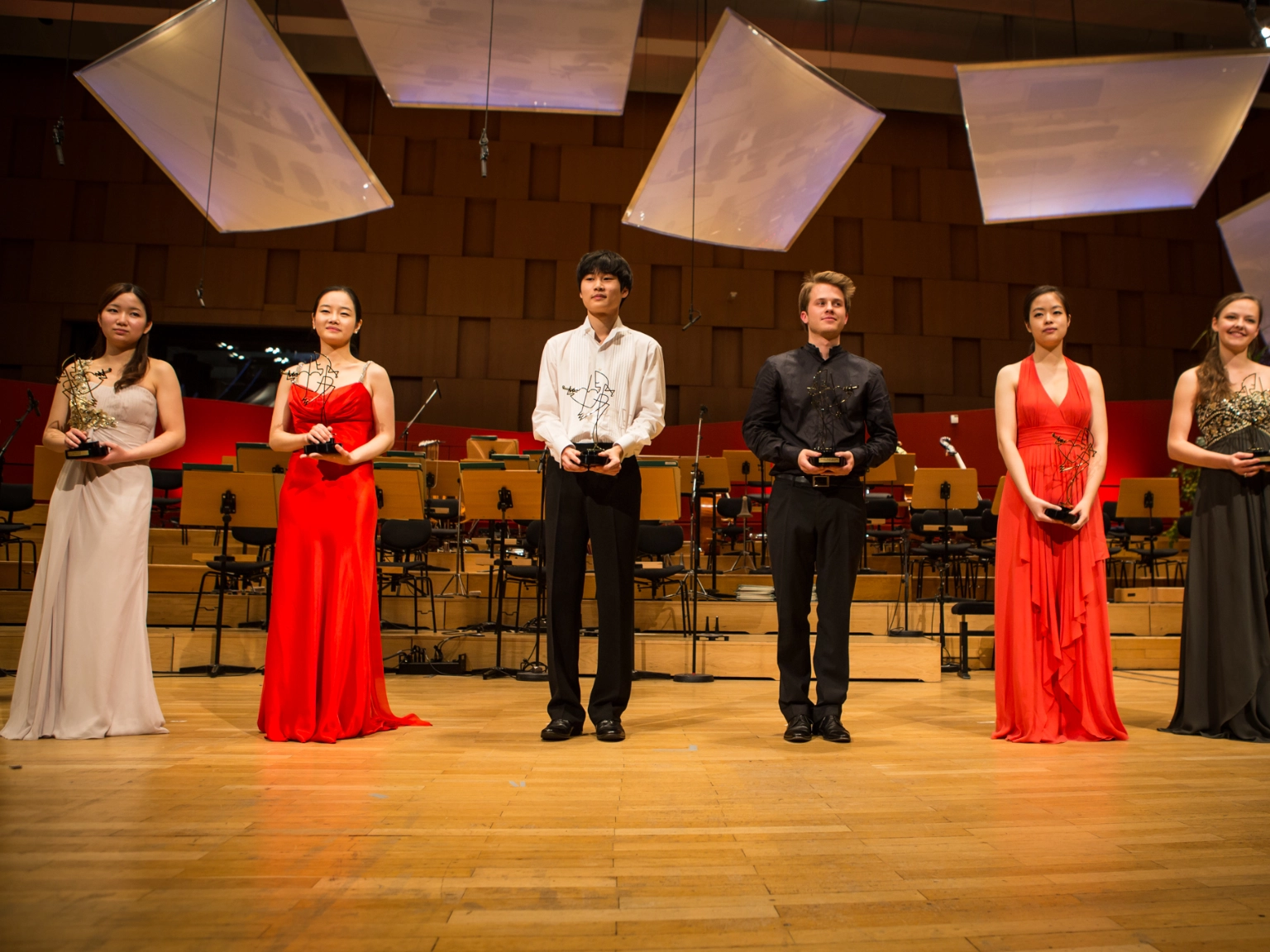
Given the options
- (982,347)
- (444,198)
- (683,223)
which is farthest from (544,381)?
(982,347)

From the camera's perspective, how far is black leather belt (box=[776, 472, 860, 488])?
2.63m

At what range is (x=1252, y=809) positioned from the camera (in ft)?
6.03

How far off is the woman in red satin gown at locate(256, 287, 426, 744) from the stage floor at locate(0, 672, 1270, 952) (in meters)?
0.14

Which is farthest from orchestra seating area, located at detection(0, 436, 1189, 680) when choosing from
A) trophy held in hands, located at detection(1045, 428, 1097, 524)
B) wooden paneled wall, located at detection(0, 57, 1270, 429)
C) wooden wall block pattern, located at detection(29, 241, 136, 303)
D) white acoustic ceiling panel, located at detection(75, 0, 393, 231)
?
wooden wall block pattern, located at detection(29, 241, 136, 303)

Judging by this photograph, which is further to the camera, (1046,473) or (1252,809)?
(1046,473)

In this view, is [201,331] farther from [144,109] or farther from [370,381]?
[370,381]

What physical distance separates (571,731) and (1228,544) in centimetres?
225

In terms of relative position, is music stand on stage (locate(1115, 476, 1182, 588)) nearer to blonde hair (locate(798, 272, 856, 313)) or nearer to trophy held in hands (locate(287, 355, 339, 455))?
blonde hair (locate(798, 272, 856, 313))

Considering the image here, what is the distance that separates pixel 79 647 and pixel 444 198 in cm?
929

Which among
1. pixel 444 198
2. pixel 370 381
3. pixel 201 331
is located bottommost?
pixel 370 381

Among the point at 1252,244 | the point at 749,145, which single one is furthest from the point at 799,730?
the point at 1252,244

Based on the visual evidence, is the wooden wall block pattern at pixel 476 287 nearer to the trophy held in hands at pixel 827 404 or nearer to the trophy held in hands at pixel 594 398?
the trophy held in hands at pixel 594 398

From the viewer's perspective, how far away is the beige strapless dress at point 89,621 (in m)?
2.58

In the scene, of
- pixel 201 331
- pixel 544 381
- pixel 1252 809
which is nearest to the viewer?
pixel 1252 809
